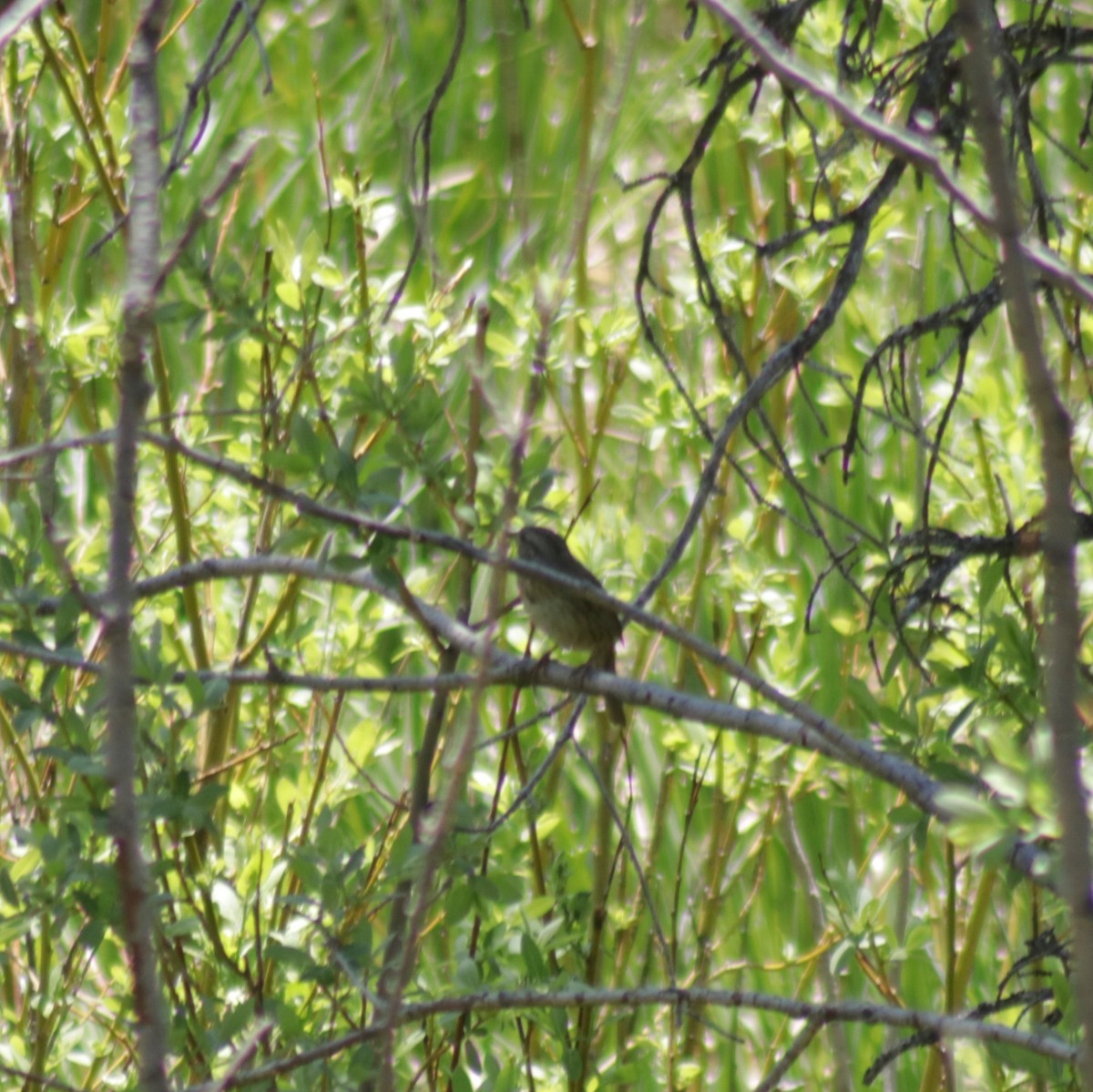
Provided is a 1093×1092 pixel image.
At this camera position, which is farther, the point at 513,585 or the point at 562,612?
the point at 513,585

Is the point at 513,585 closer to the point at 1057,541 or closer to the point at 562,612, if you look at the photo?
the point at 562,612

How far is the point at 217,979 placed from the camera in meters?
2.32

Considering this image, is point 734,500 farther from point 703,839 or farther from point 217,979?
point 217,979

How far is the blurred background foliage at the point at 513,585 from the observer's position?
71.8 inches

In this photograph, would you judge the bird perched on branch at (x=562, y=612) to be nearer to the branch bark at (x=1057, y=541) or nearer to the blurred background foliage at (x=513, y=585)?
the blurred background foliage at (x=513, y=585)

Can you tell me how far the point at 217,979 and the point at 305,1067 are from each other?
1.72 ft

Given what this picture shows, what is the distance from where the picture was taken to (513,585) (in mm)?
3816

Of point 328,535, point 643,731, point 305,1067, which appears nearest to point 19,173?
point 328,535

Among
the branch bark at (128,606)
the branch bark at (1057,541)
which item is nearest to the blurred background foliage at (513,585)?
the branch bark at (128,606)

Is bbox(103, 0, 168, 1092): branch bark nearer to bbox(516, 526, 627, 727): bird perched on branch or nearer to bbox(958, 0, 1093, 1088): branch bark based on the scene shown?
bbox(958, 0, 1093, 1088): branch bark

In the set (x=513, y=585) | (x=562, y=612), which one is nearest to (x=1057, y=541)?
(x=562, y=612)

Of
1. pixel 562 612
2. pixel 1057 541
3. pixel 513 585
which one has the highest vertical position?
pixel 513 585

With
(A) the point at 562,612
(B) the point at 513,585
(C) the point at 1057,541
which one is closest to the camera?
(C) the point at 1057,541

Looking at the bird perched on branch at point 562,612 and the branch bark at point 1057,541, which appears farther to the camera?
the bird perched on branch at point 562,612
